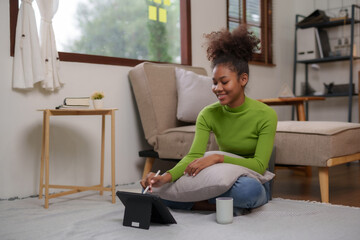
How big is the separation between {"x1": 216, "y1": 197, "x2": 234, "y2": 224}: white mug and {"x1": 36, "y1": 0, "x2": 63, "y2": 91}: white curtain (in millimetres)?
1320

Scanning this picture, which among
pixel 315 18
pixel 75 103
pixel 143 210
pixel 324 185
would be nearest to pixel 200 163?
pixel 143 210

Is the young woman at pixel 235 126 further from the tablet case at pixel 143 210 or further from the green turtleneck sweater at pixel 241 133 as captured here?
the tablet case at pixel 143 210

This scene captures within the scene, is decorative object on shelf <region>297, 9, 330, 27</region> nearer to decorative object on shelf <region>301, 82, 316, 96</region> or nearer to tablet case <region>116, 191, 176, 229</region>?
decorative object on shelf <region>301, 82, 316, 96</region>

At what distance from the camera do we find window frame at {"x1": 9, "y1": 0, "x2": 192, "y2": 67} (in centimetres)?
249

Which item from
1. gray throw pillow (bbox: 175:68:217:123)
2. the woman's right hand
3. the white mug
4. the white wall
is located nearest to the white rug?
the white mug

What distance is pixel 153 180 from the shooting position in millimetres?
1808

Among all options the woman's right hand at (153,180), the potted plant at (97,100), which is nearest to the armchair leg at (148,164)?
the potted plant at (97,100)

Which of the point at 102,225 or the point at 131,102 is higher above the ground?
the point at 131,102

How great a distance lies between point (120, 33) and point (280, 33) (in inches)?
76.9

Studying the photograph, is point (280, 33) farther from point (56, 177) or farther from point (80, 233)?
point (80, 233)

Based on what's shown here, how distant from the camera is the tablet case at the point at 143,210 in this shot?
1.68 meters

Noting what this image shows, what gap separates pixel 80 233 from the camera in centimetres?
169

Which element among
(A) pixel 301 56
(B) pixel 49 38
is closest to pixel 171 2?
(B) pixel 49 38

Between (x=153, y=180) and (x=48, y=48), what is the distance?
3.97 ft
